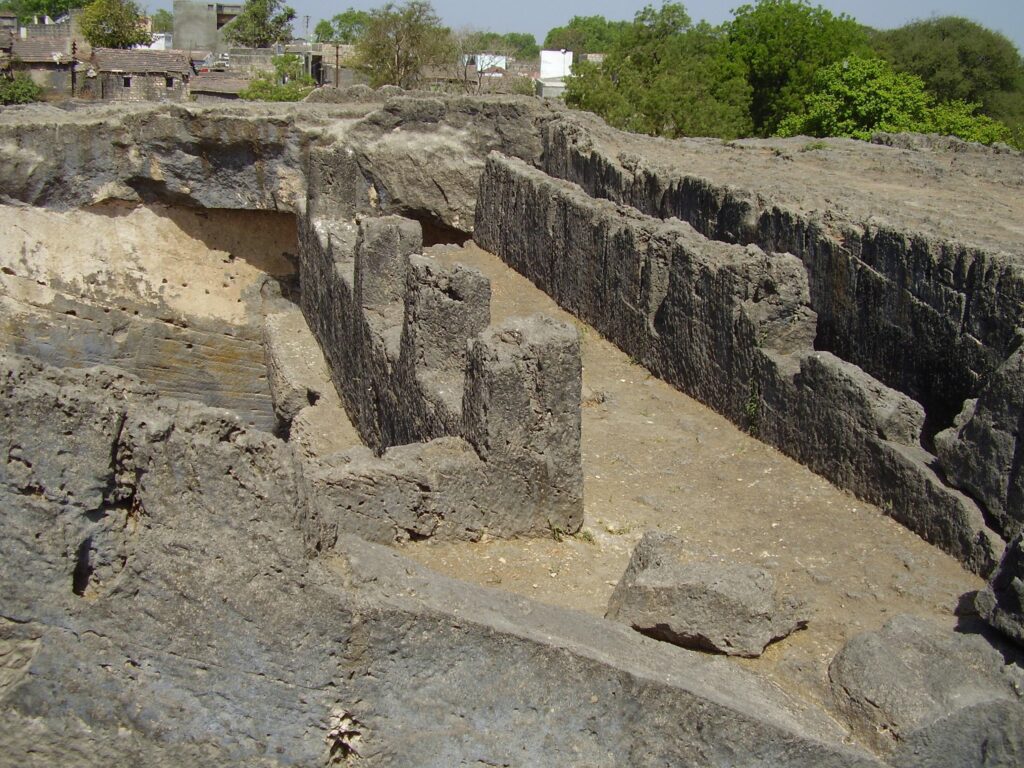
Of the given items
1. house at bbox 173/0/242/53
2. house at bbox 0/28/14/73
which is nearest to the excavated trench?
house at bbox 0/28/14/73

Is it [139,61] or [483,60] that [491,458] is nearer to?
[139,61]

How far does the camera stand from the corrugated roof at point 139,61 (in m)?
36.5

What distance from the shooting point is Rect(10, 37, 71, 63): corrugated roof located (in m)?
37.8

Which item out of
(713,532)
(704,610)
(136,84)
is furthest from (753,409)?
(136,84)

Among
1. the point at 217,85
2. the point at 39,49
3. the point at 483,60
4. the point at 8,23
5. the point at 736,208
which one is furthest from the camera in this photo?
the point at 8,23

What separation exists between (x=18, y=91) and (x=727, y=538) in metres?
30.3

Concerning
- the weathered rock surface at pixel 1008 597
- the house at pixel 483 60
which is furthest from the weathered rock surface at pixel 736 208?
the house at pixel 483 60

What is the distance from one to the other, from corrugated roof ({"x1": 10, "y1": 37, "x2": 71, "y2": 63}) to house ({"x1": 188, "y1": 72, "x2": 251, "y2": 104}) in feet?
15.7

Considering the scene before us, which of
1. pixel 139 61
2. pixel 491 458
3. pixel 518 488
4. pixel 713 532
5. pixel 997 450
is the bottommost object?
pixel 713 532

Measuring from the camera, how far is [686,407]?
28.8ft

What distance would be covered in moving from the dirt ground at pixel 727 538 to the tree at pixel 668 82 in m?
16.6

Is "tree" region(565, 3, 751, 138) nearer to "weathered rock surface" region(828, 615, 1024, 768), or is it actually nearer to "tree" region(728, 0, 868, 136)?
"tree" region(728, 0, 868, 136)

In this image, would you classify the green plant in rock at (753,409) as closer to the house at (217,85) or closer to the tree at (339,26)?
the house at (217,85)

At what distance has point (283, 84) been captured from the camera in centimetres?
3619
